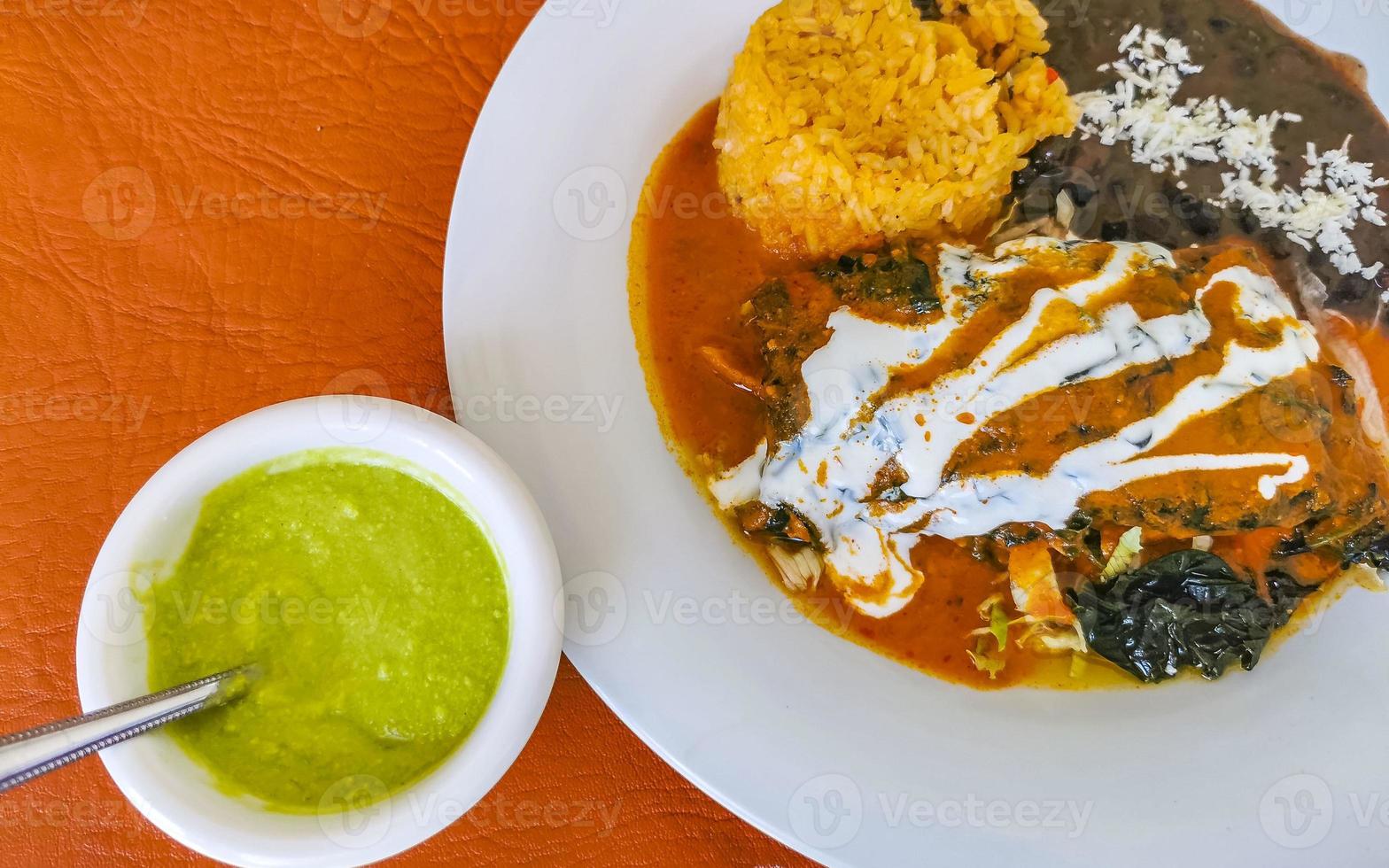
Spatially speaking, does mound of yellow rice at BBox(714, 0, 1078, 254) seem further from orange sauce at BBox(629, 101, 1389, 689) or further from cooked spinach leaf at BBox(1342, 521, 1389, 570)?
cooked spinach leaf at BBox(1342, 521, 1389, 570)

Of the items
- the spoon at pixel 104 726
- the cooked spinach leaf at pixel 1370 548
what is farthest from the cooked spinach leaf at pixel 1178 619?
the spoon at pixel 104 726

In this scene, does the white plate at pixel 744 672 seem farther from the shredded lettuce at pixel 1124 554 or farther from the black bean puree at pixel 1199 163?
the black bean puree at pixel 1199 163

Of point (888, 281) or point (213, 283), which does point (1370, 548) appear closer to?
point (888, 281)

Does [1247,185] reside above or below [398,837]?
above

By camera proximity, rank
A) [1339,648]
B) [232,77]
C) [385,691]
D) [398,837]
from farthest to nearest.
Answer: [232,77] → [1339,648] → [385,691] → [398,837]

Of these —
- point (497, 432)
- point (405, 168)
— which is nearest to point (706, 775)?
point (497, 432)

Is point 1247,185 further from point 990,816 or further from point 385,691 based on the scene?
point 385,691

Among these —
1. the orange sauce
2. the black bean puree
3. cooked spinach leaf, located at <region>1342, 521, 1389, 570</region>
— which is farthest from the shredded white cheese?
cooked spinach leaf, located at <region>1342, 521, 1389, 570</region>

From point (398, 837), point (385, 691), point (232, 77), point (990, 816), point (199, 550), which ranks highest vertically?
point (232, 77)
